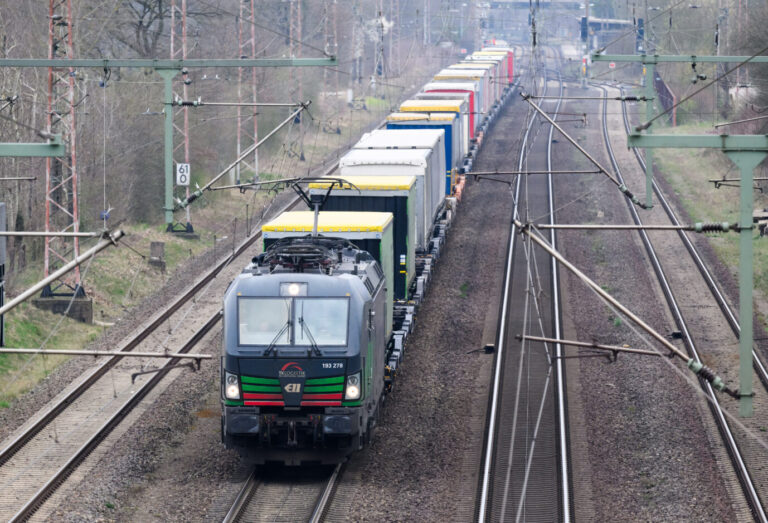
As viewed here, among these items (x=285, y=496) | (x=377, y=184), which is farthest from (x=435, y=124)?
(x=285, y=496)

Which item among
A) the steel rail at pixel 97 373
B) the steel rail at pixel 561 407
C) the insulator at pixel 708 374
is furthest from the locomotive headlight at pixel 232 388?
the insulator at pixel 708 374

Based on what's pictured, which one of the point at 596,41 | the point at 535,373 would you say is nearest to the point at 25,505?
the point at 535,373

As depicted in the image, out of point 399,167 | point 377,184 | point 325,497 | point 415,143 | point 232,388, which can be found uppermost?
point 415,143

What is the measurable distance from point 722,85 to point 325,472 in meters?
39.5

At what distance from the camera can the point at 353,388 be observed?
15133mm

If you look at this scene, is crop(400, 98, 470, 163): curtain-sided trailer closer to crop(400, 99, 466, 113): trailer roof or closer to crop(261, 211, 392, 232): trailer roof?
crop(400, 99, 466, 113): trailer roof

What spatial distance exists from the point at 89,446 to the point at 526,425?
7350mm

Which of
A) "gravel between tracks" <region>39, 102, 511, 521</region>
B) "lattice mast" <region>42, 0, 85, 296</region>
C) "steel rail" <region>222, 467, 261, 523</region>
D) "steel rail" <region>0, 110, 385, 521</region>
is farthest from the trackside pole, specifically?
"lattice mast" <region>42, 0, 85, 296</region>

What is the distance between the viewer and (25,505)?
14.9 meters

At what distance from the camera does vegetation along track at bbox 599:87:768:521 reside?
16.6 meters

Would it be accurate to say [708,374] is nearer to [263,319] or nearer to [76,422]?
[263,319]

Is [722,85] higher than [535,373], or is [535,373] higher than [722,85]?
[722,85]

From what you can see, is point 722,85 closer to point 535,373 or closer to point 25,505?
point 535,373

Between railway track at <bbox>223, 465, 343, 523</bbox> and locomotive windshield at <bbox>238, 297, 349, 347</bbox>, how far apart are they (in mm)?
2124
